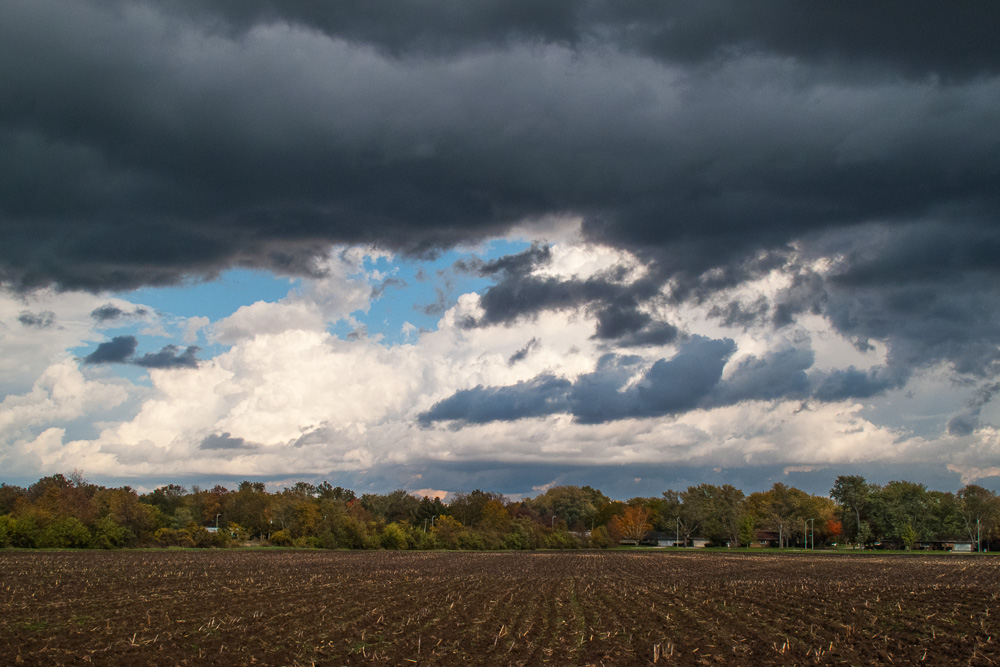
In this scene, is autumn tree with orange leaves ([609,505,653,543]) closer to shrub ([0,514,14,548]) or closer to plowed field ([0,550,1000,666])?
shrub ([0,514,14,548])

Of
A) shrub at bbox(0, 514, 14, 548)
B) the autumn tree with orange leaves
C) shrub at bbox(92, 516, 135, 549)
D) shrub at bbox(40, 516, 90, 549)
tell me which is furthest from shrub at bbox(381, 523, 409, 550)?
the autumn tree with orange leaves

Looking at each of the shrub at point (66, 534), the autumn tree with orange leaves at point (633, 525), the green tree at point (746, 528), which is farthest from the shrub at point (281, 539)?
the green tree at point (746, 528)

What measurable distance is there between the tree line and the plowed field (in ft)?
204

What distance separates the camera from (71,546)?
93750 mm

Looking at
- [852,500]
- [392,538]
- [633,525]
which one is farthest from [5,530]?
[852,500]

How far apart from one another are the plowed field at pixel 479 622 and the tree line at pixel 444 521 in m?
62.1

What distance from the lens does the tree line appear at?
107 metres

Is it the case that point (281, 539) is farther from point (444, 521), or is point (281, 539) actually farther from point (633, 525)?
point (633, 525)

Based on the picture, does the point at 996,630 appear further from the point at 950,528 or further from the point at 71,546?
the point at 950,528

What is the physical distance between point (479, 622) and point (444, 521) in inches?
4657

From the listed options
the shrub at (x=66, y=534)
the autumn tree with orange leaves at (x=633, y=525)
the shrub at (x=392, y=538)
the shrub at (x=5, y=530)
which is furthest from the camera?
the autumn tree with orange leaves at (x=633, y=525)

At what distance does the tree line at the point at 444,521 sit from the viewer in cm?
10681

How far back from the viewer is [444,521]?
14375cm

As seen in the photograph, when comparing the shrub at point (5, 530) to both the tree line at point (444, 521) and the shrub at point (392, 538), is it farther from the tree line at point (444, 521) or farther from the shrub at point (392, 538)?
Answer: the shrub at point (392, 538)
